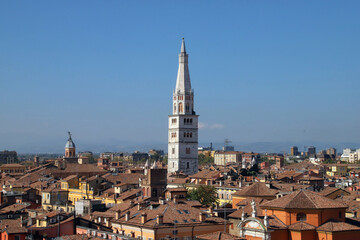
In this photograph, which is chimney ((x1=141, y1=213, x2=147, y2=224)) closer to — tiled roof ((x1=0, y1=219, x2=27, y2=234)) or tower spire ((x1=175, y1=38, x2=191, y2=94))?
tiled roof ((x1=0, y1=219, x2=27, y2=234))

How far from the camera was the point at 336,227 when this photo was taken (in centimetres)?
4019

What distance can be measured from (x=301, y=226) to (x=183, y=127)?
7813cm

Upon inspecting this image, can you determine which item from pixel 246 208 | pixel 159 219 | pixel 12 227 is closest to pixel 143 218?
pixel 159 219

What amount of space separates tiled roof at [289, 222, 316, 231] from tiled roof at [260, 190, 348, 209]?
1071 mm

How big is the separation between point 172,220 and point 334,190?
23.7 m

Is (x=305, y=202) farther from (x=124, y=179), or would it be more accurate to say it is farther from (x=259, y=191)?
(x=124, y=179)

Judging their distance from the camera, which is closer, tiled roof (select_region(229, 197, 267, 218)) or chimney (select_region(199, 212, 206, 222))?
chimney (select_region(199, 212, 206, 222))

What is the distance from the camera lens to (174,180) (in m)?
98.0

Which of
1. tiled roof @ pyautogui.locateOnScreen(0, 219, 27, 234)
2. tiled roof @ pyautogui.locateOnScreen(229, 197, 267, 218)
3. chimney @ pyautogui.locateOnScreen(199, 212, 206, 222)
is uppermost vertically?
tiled roof @ pyautogui.locateOnScreen(229, 197, 267, 218)

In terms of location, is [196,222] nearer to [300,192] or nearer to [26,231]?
[300,192]

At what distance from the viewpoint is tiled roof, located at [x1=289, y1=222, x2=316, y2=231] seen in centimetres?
4038

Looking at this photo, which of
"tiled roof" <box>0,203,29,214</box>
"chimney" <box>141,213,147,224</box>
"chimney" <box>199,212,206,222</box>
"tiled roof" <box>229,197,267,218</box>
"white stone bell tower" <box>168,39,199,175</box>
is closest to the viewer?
"chimney" <box>141,213,147,224</box>

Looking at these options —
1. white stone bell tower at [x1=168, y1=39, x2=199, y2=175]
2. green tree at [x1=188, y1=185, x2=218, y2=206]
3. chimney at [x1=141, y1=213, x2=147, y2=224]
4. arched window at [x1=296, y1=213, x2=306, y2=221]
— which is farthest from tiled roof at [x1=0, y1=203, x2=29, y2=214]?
white stone bell tower at [x1=168, y1=39, x2=199, y2=175]

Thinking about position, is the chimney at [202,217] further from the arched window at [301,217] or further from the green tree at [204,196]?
the green tree at [204,196]
